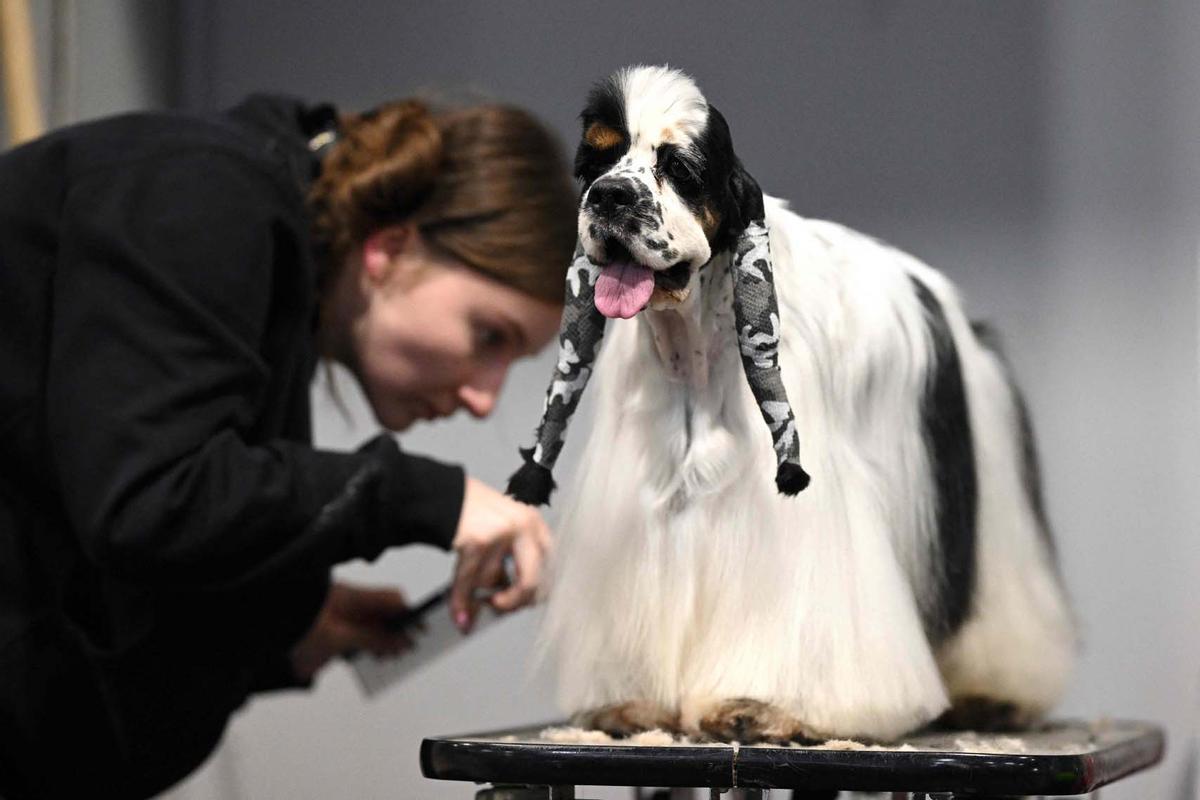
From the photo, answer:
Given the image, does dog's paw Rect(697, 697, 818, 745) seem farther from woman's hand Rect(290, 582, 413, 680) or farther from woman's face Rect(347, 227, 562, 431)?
woman's hand Rect(290, 582, 413, 680)

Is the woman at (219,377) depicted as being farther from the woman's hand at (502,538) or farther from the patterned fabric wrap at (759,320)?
the patterned fabric wrap at (759,320)

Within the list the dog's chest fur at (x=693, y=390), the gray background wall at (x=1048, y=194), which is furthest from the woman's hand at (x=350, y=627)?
the dog's chest fur at (x=693, y=390)

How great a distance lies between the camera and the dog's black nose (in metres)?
0.61

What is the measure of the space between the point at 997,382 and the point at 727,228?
372 mm

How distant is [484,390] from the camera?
1078 mm

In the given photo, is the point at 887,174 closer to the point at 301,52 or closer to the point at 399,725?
the point at 301,52

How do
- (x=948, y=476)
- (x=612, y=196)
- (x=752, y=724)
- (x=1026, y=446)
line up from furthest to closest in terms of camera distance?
(x=1026, y=446) → (x=948, y=476) → (x=752, y=724) → (x=612, y=196)

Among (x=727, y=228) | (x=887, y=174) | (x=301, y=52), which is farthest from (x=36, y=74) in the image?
(x=727, y=228)

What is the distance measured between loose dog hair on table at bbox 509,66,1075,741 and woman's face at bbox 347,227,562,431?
270 mm

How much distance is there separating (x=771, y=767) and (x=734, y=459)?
6.0 inches

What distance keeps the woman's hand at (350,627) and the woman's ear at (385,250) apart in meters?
0.39

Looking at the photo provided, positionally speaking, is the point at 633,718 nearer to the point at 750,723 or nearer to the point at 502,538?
the point at 750,723

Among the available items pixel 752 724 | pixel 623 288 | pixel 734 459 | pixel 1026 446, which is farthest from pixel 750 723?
pixel 1026 446

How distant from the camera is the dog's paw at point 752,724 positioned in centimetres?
72
